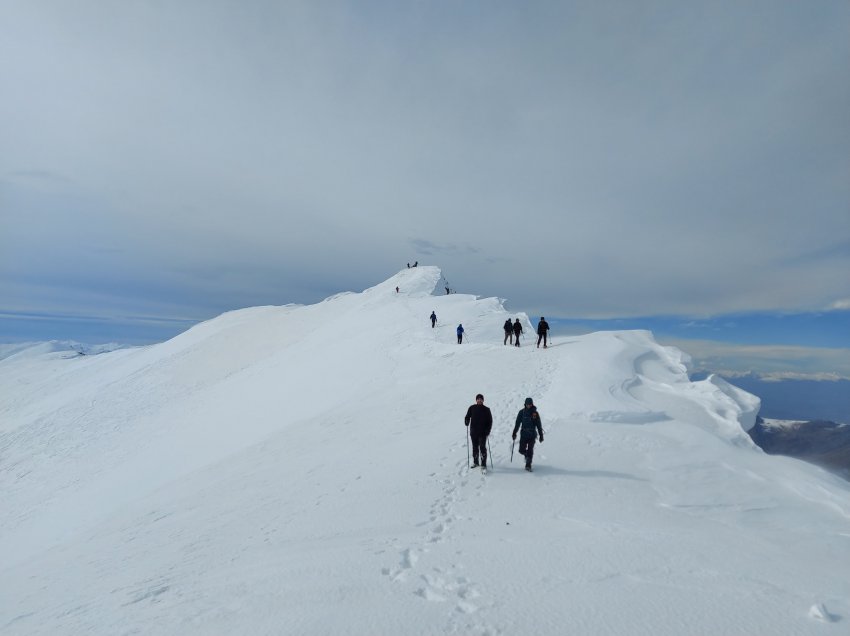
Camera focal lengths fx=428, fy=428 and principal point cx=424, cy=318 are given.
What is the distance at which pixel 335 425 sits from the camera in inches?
826

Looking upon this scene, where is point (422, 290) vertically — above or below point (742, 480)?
above

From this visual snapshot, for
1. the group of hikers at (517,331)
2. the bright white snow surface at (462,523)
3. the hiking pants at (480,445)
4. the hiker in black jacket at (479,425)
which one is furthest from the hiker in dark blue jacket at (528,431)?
the group of hikers at (517,331)

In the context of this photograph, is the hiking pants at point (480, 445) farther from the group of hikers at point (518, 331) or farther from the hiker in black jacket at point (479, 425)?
the group of hikers at point (518, 331)

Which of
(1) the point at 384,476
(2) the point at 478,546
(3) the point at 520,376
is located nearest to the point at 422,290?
(3) the point at 520,376

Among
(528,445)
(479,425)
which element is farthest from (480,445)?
(528,445)

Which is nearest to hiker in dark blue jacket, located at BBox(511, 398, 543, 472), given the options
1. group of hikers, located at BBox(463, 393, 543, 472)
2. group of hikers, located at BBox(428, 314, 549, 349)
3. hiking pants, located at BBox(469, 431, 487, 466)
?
group of hikers, located at BBox(463, 393, 543, 472)

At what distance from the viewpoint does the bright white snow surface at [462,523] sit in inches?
238

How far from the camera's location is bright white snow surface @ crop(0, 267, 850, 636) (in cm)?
605

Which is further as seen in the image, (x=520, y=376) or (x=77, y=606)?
(x=520, y=376)

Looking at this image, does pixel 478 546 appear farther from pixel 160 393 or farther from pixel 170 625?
pixel 160 393

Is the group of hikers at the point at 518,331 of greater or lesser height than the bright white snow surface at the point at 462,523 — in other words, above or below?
above

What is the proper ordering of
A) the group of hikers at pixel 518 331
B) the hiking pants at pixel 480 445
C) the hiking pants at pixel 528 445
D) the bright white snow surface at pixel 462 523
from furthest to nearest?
1. the group of hikers at pixel 518 331
2. the hiking pants at pixel 480 445
3. the hiking pants at pixel 528 445
4. the bright white snow surface at pixel 462 523

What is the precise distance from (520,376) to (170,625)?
19.5 metres

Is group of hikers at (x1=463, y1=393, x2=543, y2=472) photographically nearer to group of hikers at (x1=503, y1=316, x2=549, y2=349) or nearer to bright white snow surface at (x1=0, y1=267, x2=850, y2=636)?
bright white snow surface at (x1=0, y1=267, x2=850, y2=636)
